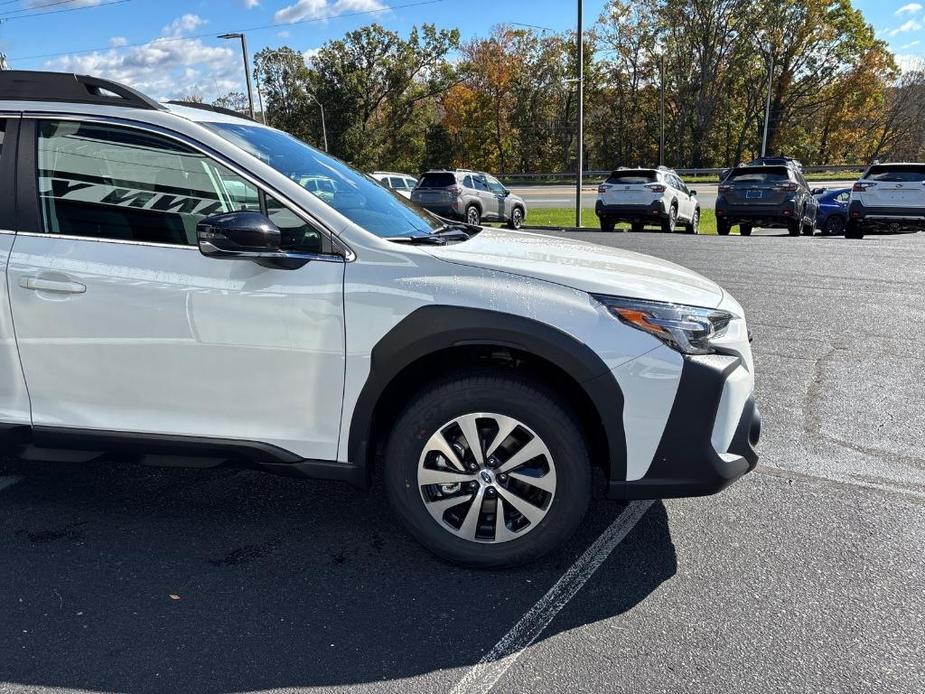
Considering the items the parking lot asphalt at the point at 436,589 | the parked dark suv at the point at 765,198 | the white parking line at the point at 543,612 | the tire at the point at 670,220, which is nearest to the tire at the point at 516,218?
the tire at the point at 670,220

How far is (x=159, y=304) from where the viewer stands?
282 centimetres

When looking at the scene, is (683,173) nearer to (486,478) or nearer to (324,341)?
(486,478)

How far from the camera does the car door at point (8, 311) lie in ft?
9.74

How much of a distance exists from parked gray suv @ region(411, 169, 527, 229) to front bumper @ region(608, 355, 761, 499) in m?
16.8

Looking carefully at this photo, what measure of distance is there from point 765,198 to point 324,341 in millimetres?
15467

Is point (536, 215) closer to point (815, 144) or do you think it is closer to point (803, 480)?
point (803, 480)

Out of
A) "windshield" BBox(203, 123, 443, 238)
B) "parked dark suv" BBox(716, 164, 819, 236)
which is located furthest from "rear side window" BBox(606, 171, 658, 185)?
"windshield" BBox(203, 123, 443, 238)

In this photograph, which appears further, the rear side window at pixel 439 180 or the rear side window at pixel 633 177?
the rear side window at pixel 439 180

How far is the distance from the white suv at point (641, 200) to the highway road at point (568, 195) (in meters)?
9.64

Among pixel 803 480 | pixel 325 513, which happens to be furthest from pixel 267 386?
pixel 803 480

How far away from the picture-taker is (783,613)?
8.54 ft

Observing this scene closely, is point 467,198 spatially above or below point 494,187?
below

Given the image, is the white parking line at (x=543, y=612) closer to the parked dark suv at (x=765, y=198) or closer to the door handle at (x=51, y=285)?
the door handle at (x=51, y=285)

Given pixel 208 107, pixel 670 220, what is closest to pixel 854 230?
pixel 670 220
